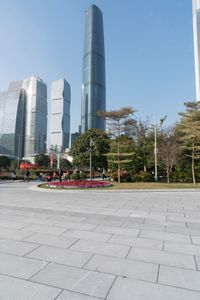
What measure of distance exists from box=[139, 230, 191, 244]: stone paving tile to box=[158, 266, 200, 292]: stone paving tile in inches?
65.4

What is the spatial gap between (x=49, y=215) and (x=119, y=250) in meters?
3.95

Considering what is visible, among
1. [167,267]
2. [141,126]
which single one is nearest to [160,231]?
[167,267]

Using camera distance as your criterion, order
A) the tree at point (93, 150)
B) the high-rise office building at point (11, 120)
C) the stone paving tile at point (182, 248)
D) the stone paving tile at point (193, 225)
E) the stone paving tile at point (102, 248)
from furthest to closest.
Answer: the high-rise office building at point (11, 120), the tree at point (93, 150), the stone paving tile at point (193, 225), the stone paving tile at point (182, 248), the stone paving tile at point (102, 248)

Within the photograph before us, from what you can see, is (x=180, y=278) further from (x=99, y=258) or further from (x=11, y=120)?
(x=11, y=120)

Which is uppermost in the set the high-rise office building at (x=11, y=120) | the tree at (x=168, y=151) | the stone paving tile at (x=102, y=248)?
the high-rise office building at (x=11, y=120)

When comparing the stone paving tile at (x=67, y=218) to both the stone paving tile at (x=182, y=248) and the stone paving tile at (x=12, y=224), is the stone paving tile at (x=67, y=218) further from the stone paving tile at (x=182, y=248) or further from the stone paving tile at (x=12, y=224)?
the stone paving tile at (x=182, y=248)

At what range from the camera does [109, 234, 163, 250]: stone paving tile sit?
483 centimetres

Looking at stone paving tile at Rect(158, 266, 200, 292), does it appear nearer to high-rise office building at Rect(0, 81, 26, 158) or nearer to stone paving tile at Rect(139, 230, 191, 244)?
stone paving tile at Rect(139, 230, 191, 244)

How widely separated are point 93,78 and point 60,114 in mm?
42551

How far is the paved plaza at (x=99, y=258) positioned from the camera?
9.89ft

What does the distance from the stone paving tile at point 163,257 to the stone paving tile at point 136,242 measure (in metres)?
0.24

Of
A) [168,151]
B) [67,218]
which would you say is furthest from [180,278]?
[168,151]

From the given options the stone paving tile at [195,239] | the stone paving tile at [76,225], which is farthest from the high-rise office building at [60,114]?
the stone paving tile at [195,239]

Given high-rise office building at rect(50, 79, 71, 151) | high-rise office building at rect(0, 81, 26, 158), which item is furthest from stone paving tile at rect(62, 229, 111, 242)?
high-rise office building at rect(50, 79, 71, 151)
